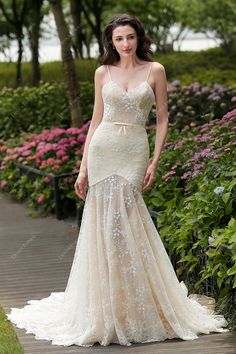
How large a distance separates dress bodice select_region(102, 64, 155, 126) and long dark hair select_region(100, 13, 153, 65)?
7.4 inches

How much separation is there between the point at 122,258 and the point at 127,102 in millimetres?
1043

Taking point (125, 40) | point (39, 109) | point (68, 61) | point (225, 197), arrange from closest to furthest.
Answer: point (125, 40)
point (225, 197)
point (68, 61)
point (39, 109)

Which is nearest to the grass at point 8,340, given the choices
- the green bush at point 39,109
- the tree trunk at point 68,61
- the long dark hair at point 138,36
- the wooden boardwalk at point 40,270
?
the wooden boardwalk at point 40,270

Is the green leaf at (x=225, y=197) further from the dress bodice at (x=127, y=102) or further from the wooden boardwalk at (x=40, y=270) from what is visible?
the wooden boardwalk at (x=40, y=270)

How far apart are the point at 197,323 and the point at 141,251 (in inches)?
24.3

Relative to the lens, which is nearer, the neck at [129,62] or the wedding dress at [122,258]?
the wedding dress at [122,258]

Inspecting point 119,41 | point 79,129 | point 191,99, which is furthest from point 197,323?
point 191,99

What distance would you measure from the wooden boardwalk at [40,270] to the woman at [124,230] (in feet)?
0.44

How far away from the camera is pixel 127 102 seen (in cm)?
732

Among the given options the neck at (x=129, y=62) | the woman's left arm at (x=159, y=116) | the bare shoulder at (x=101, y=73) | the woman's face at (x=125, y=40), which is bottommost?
the woman's left arm at (x=159, y=116)

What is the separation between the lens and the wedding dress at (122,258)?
722 cm

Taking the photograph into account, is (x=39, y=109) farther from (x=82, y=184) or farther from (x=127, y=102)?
(x=127, y=102)

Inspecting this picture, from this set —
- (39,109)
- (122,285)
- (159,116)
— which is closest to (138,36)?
(159,116)

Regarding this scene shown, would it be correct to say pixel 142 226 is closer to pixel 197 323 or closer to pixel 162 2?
pixel 197 323
